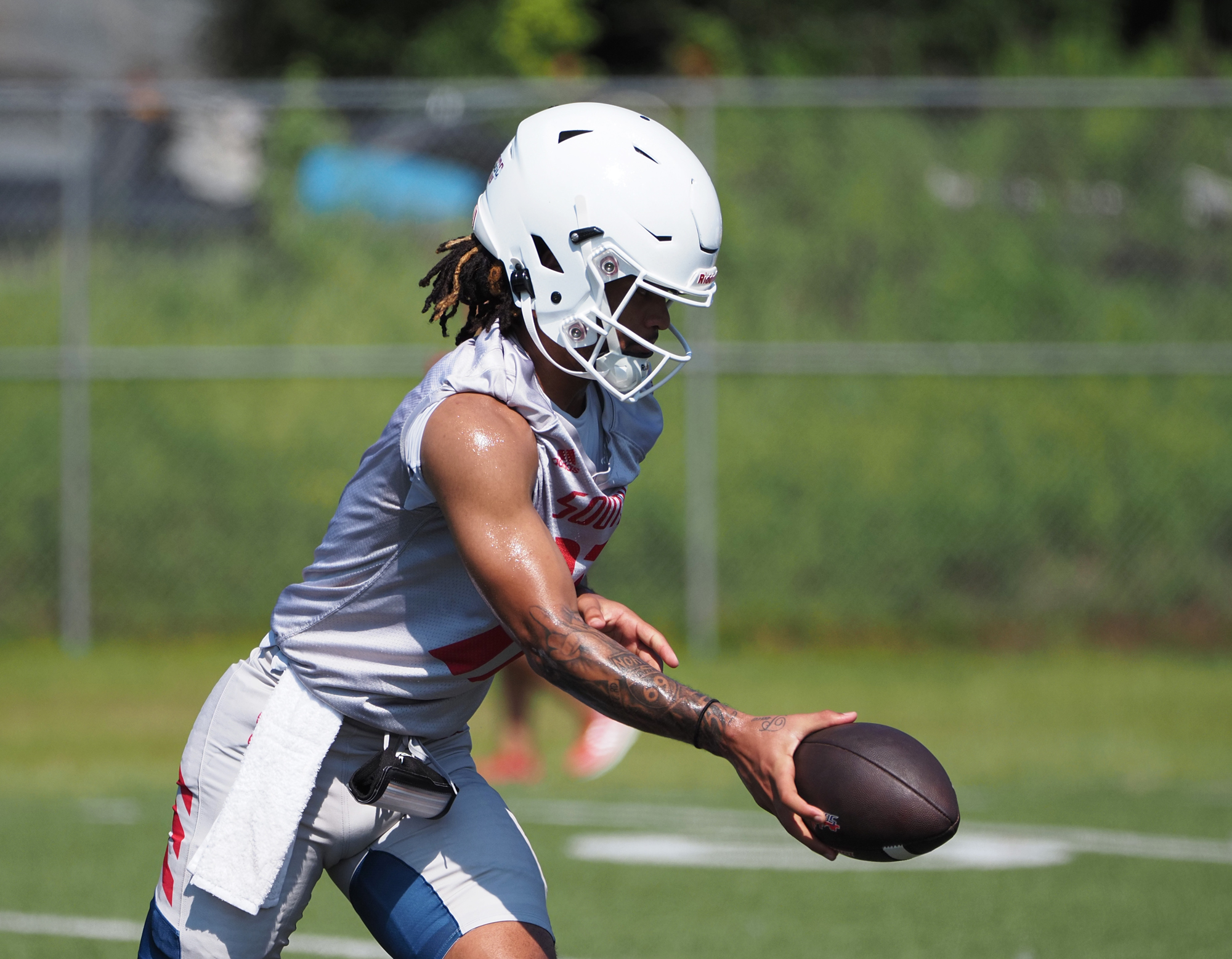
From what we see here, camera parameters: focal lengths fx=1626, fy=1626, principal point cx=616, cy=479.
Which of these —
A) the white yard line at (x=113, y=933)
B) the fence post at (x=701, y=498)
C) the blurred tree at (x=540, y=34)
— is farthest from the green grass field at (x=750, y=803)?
the blurred tree at (x=540, y=34)

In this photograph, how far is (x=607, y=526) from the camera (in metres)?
3.23

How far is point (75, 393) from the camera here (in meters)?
11.1

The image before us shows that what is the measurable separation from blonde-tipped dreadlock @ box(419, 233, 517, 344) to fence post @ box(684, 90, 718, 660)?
7.50 metres

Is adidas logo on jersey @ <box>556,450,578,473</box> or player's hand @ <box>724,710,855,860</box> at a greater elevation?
adidas logo on jersey @ <box>556,450,578,473</box>

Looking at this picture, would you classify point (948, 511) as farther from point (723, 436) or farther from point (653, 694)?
point (653, 694)

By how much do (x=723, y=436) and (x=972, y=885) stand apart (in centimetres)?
536

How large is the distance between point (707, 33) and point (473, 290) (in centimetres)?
1338

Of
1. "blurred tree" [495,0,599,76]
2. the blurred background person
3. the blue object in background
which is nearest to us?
the blurred background person

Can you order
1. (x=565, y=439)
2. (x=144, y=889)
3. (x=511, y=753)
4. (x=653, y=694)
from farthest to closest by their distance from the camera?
(x=511, y=753)
(x=144, y=889)
(x=565, y=439)
(x=653, y=694)

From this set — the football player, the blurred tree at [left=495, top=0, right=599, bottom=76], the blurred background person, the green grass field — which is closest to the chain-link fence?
the green grass field

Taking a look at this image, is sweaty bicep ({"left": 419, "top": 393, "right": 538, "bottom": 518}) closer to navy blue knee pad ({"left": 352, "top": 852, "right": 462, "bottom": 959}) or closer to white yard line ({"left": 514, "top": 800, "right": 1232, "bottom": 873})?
navy blue knee pad ({"left": 352, "top": 852, "right": 462, "bottom": 959})

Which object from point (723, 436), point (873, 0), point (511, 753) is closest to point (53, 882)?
point (511, 753)

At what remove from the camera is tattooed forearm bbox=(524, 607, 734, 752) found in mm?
2637

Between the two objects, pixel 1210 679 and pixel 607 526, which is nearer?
pixel 607 526
